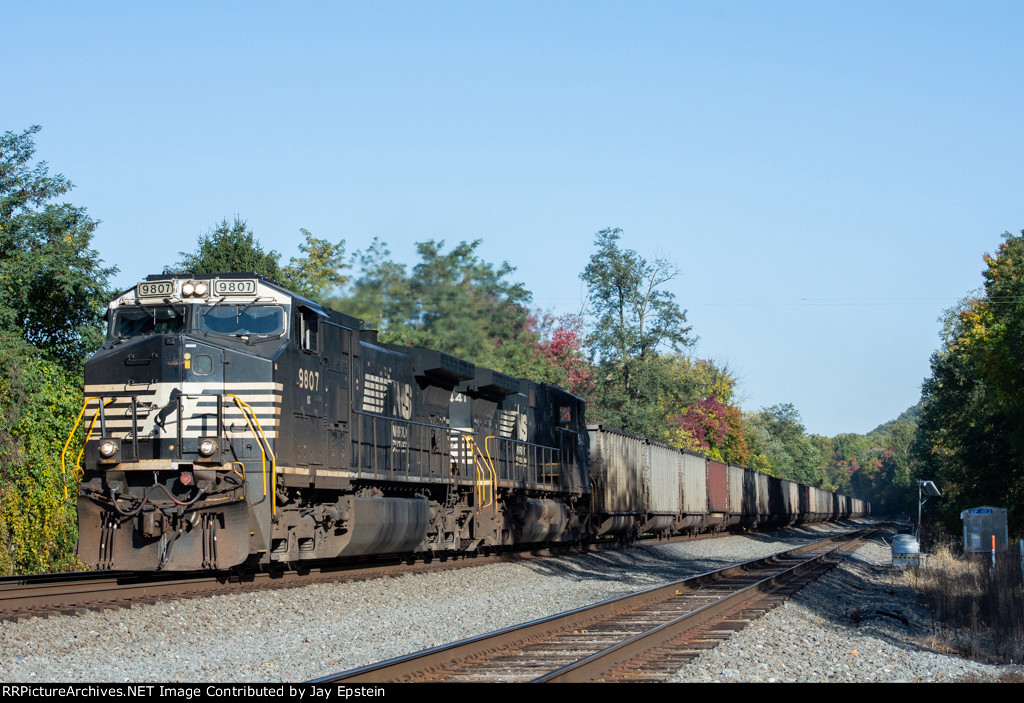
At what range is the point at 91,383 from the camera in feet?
40.9

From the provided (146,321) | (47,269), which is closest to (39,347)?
(47,269)

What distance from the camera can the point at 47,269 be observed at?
62.3 feet

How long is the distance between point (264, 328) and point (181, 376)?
4.10 ft

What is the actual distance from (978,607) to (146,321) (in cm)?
1208

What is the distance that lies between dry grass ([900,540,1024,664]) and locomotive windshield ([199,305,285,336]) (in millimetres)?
8777

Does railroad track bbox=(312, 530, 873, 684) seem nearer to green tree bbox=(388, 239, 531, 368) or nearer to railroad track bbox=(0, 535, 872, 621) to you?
railroad track bbox=(0, 535, 872, 621)

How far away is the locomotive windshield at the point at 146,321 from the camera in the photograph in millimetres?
12703

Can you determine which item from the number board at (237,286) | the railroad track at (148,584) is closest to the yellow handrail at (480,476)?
the railroad track at (148,584)

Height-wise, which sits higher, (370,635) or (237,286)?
(237,286)

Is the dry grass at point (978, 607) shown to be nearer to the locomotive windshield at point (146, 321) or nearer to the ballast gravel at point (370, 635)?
the ballast gravel at point (370, 635)

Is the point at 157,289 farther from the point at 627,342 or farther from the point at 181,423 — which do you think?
the point at 627,342

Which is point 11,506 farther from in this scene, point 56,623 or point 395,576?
point 56,623

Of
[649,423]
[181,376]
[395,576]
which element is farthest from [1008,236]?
[181,376]

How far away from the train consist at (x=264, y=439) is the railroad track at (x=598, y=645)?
3930 millimetres
